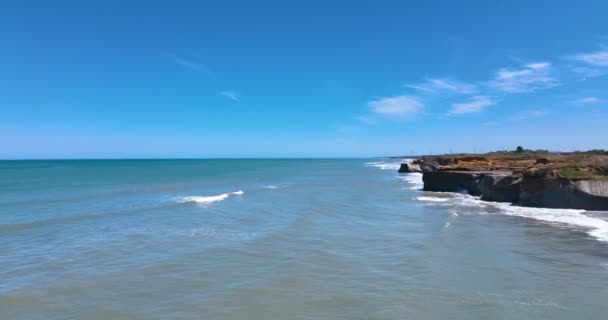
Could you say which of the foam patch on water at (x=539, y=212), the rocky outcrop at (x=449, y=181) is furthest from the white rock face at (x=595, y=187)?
the rocky outcrop at (x=449, y=181)

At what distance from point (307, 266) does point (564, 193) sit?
22.4 metres

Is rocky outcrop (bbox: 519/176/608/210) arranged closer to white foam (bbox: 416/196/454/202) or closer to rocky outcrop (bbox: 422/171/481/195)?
white foam (bbox: 416/196/454/202)

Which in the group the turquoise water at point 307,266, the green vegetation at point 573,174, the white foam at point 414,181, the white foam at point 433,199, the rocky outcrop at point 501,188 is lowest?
the turquoise water at point 307,266

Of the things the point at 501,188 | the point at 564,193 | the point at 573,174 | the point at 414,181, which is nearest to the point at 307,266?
the point at 564,193

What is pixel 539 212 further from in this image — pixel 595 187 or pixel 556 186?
pixel 595 187

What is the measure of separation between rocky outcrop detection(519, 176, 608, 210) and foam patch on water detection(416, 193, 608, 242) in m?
0.73

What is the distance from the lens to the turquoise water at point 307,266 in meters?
10.8

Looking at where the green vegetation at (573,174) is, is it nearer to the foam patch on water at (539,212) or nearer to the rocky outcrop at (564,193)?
the rocky outcrop at (564,193)

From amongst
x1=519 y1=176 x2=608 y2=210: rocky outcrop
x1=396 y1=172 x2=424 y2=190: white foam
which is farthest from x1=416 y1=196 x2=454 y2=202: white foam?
x1=396 y1=172 x2=424 y2=190: white foam

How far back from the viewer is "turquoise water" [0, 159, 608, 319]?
10.8 meters

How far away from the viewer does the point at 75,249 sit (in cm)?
1769

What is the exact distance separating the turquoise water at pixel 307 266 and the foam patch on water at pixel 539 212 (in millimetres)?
133

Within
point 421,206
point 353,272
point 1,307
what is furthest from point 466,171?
point 1,307

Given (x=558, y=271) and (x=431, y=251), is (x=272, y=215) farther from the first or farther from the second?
(x=558, y=271)
